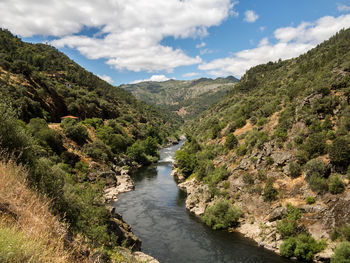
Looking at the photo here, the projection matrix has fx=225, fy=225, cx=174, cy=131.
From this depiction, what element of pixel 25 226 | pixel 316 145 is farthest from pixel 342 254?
pixel 25 226

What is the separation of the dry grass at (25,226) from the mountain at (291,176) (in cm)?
2698

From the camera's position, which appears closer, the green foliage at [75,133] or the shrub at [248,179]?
the shrub at [248,179]

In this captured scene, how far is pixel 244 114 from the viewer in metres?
60.4

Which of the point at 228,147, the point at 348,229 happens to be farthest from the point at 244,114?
the point at 348,229

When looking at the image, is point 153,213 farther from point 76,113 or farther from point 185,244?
point 76,113

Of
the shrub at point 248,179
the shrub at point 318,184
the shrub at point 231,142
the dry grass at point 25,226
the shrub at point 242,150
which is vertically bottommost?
the shrub at point 248,179

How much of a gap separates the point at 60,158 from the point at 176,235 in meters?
31.5

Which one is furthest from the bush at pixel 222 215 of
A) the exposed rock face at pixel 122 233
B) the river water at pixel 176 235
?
the exposed rock face at pixel 122 233

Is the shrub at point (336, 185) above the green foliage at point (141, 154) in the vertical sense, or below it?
above

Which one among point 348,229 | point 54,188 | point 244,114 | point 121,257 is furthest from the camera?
point 244,114

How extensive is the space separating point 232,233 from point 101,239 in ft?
69.3

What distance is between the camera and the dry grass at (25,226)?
4973 mm

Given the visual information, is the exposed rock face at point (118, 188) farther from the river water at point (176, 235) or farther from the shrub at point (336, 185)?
the shrub at point (336, 185)

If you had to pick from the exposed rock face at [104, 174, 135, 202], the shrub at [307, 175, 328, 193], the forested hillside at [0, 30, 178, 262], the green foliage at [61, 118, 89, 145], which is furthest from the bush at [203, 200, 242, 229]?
the green foliage at [61, 118, 89, 145]
